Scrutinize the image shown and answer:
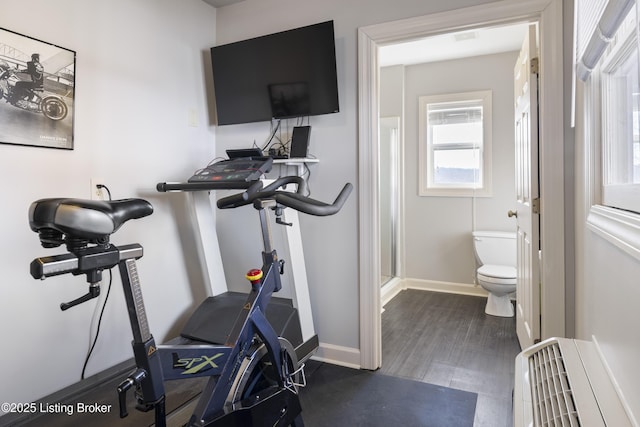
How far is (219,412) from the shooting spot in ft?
4.49

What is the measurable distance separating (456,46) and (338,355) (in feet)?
10.1

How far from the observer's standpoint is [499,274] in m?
3.29

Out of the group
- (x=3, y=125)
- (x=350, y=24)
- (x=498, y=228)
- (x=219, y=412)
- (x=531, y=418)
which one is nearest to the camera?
(x=531, y=418)

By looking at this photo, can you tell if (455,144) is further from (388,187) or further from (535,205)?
(535,205)

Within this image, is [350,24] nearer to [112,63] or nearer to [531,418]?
[112,63]

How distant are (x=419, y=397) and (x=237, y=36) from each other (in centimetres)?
272

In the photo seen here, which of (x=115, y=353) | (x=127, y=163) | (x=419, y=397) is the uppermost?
(x=127, y=163)

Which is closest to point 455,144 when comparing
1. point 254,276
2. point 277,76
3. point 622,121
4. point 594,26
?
point 277,76

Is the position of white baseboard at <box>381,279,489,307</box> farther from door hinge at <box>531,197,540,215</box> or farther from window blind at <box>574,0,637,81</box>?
window blind at <box>574,0,637,81</box>

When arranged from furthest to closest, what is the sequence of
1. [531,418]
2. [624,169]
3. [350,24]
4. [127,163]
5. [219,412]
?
1. [350,24]
2. [127,163]
3. [219,412]
4. [624,169]
5. [531,418]

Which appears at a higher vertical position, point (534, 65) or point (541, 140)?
point (534, 65)

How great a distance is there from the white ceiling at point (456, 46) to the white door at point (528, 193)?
913 mm

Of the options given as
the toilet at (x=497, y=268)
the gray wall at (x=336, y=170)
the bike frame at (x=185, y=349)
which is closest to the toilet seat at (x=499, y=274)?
the toilet at (x=497, y=268)

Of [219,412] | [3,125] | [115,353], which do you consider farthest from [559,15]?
[115,353]
